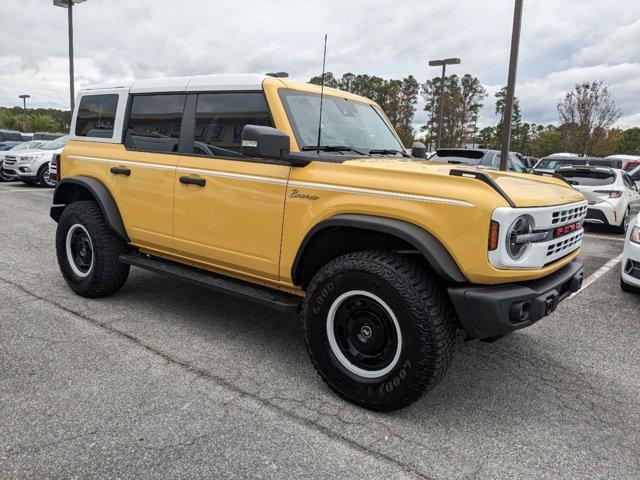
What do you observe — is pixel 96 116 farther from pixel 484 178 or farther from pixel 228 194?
pixel 484 178

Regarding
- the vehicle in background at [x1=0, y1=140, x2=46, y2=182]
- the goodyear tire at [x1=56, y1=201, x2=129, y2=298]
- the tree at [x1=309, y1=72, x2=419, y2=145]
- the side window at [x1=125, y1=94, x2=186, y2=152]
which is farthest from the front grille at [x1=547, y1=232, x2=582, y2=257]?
the tree at [x1=309, y1=72, x2=419, y2=145]

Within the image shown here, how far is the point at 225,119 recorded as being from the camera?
3.68m

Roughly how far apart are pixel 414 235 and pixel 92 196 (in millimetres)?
3306

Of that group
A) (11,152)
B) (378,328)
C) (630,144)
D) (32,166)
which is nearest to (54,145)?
(11,152)

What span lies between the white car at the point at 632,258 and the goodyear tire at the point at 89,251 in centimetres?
498

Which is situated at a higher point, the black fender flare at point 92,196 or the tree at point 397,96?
the tree at point 397,96

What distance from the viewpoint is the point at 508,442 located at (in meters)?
2.63

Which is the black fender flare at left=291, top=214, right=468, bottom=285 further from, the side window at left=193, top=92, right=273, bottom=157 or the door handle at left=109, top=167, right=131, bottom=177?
the door handle at left=109, top=167, right=131, bottom=177

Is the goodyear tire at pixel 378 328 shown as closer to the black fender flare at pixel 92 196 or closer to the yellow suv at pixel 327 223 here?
the yellow suv at pixel 327 223

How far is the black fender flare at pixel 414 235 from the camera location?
2.58 metres

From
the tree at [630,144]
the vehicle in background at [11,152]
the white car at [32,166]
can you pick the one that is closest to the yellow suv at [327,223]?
the white car at [32,166]

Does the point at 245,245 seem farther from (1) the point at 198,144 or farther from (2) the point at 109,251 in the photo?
(2) the point at 109,251

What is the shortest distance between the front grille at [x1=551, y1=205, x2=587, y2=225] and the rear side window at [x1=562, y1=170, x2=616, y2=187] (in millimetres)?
7305

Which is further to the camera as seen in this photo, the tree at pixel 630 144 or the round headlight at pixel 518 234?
the tree at pixel 630 144
